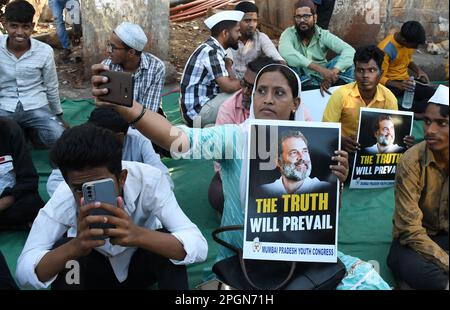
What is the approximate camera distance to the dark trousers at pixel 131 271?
2486mm

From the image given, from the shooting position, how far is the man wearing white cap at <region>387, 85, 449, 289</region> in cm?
286

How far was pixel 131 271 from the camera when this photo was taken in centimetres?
264

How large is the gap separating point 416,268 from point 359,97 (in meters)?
1.72

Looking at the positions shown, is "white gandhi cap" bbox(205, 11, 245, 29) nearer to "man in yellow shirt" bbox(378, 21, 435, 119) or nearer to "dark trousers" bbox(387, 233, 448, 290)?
"man in yellow shirt" bbox(378, 21, 435, 119)

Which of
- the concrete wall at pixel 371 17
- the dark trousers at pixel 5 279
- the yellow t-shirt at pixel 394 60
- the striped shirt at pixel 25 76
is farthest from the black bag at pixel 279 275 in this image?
the concrete wall at pixel 371 17

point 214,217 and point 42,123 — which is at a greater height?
point 42,123

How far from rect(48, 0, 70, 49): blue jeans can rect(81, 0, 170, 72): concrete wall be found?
2.61ft

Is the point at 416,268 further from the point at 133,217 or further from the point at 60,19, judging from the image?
the point at 60,19

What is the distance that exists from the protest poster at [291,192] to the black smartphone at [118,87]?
0.57 m

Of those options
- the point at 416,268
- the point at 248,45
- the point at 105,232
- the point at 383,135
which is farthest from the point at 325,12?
the point at 105,232

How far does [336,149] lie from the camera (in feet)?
8.19

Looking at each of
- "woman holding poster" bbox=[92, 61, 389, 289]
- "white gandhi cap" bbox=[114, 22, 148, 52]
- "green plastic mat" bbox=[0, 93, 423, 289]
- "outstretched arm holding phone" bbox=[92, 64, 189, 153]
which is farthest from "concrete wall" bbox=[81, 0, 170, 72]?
"outstretched arm holding phone" bbox=[92, 64, 189, 153]

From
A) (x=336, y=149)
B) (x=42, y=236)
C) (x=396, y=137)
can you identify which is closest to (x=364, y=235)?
(x=396, y=137)

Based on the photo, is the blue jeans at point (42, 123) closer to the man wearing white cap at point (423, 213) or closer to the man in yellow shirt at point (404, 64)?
the man wearing white cap at point (423, 213)
